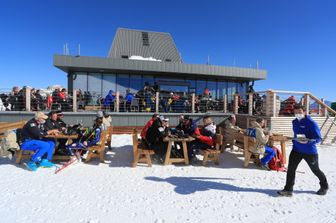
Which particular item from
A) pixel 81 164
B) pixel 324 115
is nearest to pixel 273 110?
pixel 324 115

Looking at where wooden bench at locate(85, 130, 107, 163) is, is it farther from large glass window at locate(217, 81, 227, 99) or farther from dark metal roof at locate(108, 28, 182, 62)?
dark metal roof at locate(108, 28, 182, 62)

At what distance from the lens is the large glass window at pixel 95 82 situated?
1417 cm

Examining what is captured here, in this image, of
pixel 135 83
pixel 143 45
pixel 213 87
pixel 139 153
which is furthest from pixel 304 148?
pixel 143 45

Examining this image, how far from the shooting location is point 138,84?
48.6 ft

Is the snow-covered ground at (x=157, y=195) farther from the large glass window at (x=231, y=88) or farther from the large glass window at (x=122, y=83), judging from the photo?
the large glass window at (x=231, y=88)

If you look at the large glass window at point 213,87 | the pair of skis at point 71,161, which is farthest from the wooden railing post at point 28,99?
the large glass window at point 213,87

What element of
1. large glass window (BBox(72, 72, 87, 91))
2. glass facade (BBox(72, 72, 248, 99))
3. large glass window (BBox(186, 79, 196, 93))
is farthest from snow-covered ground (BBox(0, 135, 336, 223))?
large glass window (BBox(186, 79, 196, 93))

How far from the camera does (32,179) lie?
4344 mm

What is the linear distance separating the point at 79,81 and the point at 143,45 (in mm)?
6695

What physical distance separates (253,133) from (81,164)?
4234 millimetres

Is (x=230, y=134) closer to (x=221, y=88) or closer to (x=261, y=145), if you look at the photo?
(x=261, y=145)

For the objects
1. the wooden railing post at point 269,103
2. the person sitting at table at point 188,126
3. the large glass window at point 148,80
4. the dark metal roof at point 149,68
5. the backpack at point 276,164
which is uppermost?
the dark metal roof at point 149,68

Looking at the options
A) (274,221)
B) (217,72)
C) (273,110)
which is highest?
(217,72)

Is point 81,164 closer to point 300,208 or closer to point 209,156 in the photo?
point 209,156
